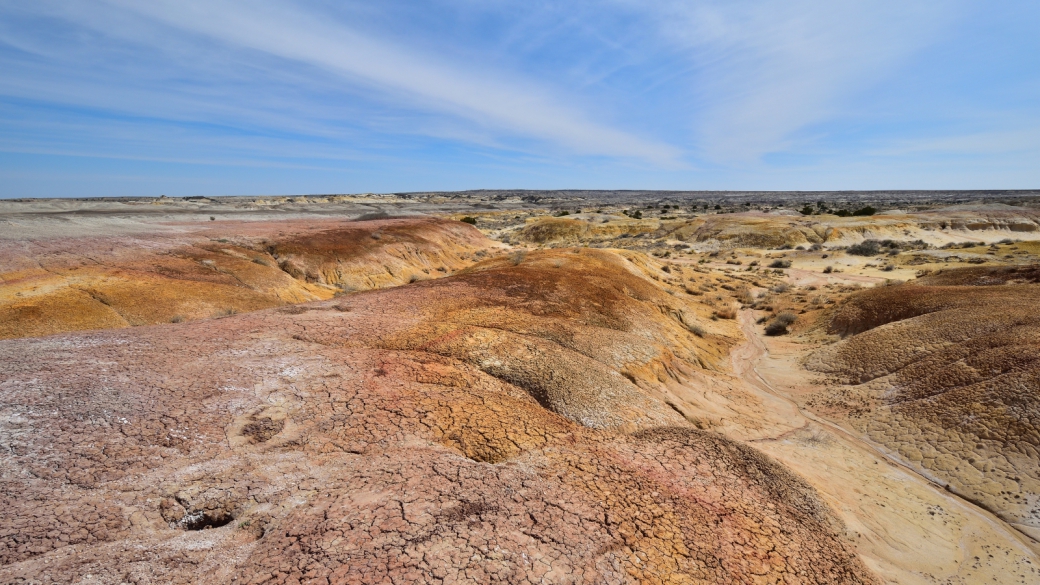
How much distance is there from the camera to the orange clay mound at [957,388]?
957cm

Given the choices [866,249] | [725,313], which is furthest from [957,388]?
[866,249]

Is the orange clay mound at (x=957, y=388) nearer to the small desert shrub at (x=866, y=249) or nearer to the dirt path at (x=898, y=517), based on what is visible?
the dirt path at (x=898, y=517)

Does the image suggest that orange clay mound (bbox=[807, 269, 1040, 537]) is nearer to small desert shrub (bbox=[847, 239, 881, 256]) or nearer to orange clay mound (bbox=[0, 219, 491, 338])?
orange clay mound (bbox=[0, 219, 491, 338])

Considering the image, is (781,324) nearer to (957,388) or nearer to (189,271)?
(957,388)

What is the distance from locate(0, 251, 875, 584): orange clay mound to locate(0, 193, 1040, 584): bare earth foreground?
3cm

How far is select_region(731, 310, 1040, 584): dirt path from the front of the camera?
7555 mm

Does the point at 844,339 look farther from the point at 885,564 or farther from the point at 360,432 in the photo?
the point at 360,432

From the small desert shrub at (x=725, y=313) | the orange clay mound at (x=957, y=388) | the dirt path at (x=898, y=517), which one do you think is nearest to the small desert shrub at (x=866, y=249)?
the small desert shrub at (x=725, y=313)

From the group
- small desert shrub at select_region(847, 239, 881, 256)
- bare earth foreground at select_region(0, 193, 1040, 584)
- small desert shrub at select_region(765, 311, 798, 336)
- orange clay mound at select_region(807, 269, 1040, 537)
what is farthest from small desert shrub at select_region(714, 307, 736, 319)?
small desert shrub at select_region(847, 239, 881, 256)

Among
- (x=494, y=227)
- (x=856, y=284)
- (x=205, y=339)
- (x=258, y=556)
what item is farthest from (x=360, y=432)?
(x=494, y=227)

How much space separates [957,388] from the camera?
11609 millimetres

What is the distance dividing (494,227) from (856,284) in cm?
4962

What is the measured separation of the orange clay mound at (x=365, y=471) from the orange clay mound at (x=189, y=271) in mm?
8386

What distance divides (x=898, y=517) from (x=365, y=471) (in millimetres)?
9417
